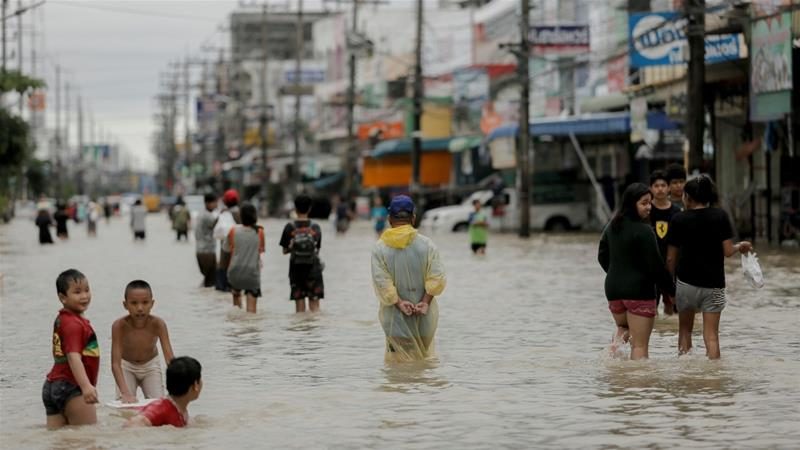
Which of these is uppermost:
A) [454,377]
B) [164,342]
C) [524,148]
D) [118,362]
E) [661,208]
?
[524,148]

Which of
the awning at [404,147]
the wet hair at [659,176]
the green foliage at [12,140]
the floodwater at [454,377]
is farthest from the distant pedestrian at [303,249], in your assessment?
the awning at [404,147]

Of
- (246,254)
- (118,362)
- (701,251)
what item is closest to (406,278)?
(701,251)

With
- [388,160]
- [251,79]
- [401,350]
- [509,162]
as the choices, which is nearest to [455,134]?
[388,160]

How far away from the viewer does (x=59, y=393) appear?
10.3 m

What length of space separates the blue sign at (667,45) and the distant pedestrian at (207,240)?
13.6m

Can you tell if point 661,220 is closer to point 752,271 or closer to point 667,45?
point 752,271

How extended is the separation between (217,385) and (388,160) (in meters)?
66.8

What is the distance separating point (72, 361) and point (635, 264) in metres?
5.19

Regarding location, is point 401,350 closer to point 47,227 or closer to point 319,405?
point 319,405

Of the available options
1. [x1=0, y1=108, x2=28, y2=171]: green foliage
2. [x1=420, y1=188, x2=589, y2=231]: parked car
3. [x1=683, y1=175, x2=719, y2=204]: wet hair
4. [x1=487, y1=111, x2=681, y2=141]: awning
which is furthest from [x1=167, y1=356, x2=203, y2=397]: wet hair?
[x1=0, y1=108, x2=28, y2=171]: green foliage

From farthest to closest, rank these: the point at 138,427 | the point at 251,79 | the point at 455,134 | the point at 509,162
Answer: the point at 251,79 → the point at 455,134 → the point at 509,162 → the point at 138,427

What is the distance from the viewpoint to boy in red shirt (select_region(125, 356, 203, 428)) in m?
9.90

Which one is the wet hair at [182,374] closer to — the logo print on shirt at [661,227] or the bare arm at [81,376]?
the bare arm at [81,376]

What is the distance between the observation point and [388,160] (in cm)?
8025
